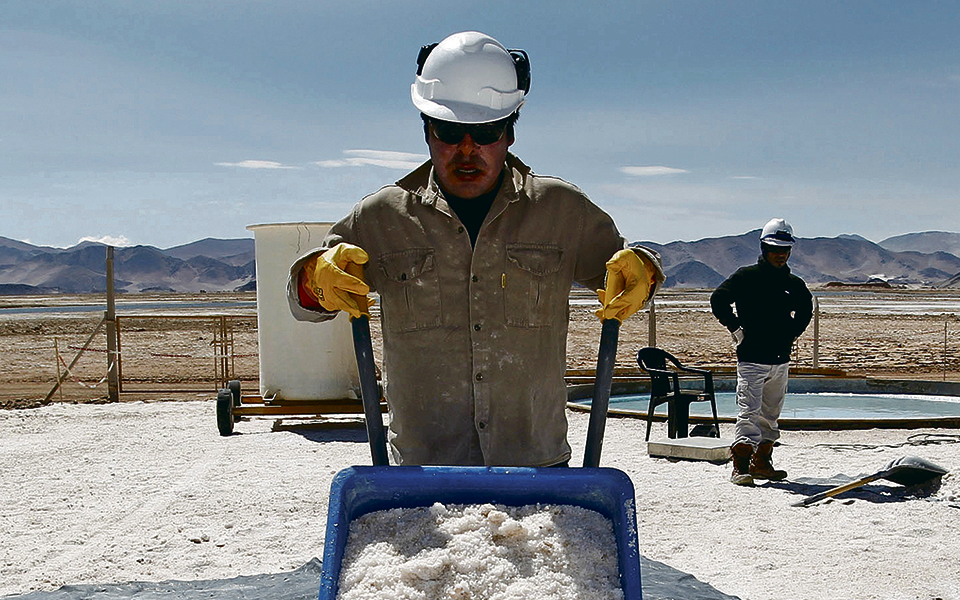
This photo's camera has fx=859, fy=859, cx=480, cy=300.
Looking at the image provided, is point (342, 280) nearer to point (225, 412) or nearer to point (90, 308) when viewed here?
point (225, 412)

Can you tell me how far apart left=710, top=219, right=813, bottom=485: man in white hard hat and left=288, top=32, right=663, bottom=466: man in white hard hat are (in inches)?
160

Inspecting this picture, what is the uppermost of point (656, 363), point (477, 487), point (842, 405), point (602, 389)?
point (602, 389)

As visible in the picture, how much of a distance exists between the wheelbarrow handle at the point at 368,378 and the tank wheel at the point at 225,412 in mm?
6689

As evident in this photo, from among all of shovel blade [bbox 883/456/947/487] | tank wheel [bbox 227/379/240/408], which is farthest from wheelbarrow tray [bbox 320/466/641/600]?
tank wheel [bbox 227/379/240/408]

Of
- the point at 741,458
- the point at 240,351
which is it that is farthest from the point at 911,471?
the point at 240,351

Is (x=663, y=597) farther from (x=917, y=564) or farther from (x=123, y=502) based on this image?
(x=123, y=502)

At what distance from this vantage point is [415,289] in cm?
225

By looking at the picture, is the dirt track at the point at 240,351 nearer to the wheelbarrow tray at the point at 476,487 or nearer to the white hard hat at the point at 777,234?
the white hard hat at the point at 777,234

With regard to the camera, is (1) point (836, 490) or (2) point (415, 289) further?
(1) point (836, 490)

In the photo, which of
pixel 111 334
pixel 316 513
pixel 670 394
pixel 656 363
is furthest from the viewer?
pixel 111 334

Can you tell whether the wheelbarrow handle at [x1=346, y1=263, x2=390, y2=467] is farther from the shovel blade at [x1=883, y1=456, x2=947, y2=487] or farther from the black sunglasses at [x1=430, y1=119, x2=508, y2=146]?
the shovel blade at [x1=883, y1=456, x2=947, y2=487]

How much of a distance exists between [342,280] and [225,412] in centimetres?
691

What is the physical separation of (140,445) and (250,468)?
1736 mm

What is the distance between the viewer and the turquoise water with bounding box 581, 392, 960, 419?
33.2 feet
